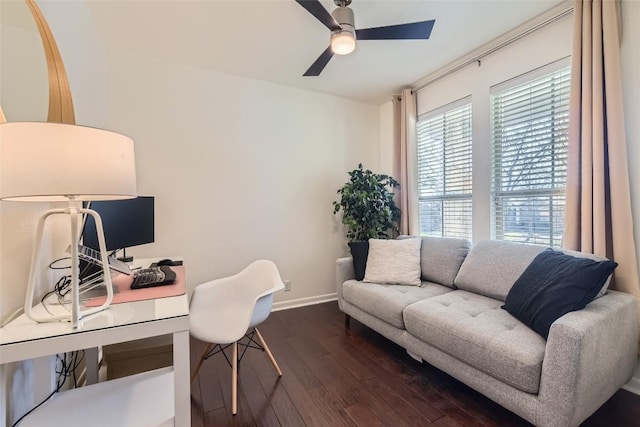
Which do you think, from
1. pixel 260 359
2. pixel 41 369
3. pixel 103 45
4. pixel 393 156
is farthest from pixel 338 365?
pixel 103 45

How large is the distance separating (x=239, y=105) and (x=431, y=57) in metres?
2.05

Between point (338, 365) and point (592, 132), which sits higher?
point (592, 132)

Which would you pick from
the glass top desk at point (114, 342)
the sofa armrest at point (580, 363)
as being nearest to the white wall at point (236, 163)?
the glass top desk at point (114, 342)

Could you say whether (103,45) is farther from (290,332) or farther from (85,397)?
(290,332)

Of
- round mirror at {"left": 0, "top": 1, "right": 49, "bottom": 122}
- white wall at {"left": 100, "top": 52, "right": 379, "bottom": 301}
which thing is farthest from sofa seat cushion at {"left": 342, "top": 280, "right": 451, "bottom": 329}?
round mirror at {"left": 0, "top": 1, "right": 49, "bottom": 122}

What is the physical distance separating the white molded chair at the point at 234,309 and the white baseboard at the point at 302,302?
2.58 feet

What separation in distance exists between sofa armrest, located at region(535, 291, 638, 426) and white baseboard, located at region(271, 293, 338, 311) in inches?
95.2

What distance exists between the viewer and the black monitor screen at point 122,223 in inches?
68.6

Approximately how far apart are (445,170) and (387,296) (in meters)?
1.72

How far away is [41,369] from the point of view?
1204mm

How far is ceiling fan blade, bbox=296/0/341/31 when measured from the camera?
1680 mm

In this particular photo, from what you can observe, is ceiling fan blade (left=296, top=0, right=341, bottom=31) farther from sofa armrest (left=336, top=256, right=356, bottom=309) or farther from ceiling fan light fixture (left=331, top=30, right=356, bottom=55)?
sofa armrest (left=336, top=256, right=356, bottom=309)

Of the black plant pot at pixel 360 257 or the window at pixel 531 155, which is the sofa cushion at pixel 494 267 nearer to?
the window at pixel 531 155

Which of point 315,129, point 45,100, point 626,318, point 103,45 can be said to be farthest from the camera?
point 315,129
